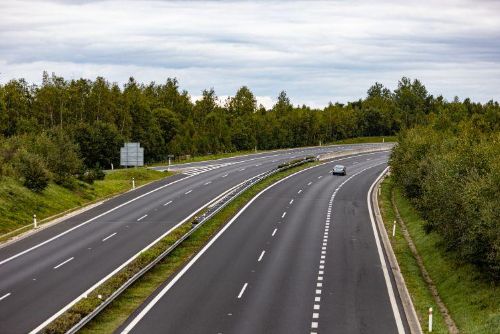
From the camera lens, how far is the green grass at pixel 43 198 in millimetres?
45969

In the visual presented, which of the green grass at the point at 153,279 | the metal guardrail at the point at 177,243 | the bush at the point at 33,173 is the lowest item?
the green grass at the point at 153,279

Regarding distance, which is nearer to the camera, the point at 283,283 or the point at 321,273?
the point at 283,283

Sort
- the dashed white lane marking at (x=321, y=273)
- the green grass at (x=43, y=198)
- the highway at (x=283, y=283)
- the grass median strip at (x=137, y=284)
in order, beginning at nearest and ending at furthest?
the grass median strip at (x=137, y=284), the highway at (x=283, y=283), the dashed white lane marking at (x=321, y=273), the green grass at (x=43, y=198)

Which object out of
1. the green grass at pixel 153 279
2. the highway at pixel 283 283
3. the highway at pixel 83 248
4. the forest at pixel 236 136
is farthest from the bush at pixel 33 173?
the highway at pixel 283 283

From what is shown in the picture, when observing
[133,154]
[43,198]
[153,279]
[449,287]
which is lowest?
[153,279]

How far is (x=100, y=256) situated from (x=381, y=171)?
58.4m

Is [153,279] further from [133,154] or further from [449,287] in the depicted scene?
[133,154]

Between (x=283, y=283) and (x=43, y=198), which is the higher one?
(x=43, y=198)

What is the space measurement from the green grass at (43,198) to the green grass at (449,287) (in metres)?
27.5

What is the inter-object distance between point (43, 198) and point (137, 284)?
26172 millimetres

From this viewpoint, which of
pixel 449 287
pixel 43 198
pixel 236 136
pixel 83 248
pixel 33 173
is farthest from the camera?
pixel 236 136

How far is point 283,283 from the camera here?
2930 cm

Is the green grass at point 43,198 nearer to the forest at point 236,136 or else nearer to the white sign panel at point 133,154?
the forest at point 236,136

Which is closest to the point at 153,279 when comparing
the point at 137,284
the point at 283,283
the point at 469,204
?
the point at 137,284
